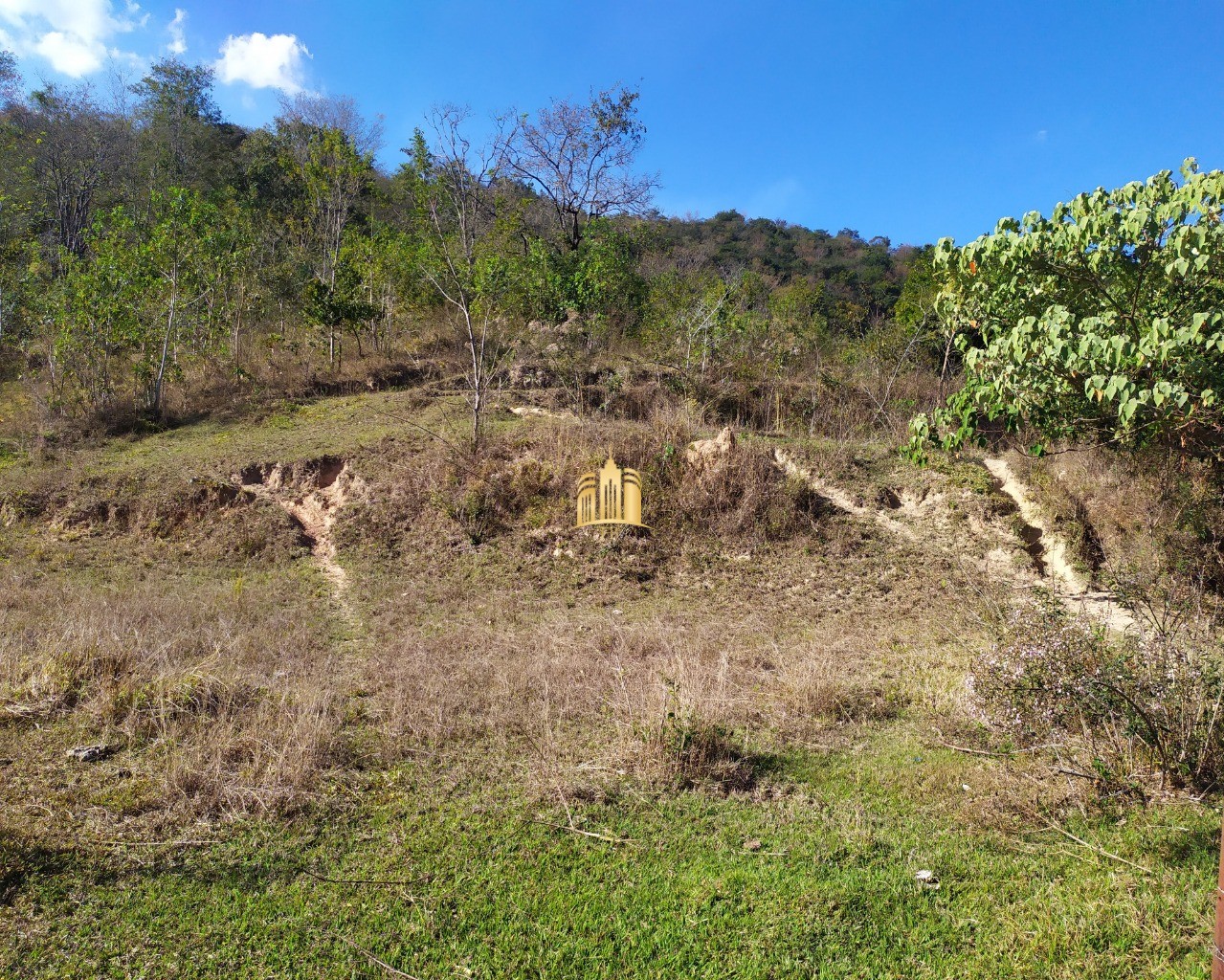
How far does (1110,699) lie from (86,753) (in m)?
5.73

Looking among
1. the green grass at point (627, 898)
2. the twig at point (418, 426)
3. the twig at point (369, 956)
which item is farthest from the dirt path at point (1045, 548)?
the twig at point (418, 426)

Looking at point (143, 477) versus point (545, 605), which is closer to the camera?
point (545, 605)

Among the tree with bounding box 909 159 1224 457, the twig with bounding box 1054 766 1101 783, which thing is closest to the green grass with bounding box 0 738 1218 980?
the twig with bounding box 1054 766 1101 783

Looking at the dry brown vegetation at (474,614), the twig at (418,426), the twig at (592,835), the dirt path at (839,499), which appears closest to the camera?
the twig at (592,835)

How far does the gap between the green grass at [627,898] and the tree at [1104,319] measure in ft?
7.73

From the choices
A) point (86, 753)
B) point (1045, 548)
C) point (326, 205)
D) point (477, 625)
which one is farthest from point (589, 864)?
point (326, 205)

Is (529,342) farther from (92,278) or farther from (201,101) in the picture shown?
(201,101)

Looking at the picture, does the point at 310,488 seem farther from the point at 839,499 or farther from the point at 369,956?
the point at 369,956

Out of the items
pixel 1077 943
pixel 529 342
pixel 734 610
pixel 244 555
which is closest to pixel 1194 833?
pixel 1077 943

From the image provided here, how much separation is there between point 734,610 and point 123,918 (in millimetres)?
7261

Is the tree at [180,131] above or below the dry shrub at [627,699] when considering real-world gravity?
above

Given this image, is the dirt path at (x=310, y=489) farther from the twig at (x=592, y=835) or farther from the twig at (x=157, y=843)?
the twig at (x=592, y=835)

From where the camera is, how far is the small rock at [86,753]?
14.4ft

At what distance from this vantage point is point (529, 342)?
17.2m
